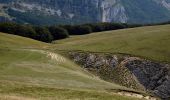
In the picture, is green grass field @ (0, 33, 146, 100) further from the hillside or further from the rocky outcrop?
the hillside

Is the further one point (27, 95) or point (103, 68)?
point (103, 68)

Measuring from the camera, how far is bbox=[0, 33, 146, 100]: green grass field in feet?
129

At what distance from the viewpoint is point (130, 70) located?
72562mm

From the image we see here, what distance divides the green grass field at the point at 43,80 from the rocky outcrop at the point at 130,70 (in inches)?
158

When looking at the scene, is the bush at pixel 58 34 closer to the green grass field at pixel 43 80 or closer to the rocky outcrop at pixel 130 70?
the rocky outcrop at pixel 130 70

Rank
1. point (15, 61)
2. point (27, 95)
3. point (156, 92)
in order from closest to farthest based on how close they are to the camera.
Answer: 1. point (27, 95)
2. point (15, 61)
3. point (156, 92)

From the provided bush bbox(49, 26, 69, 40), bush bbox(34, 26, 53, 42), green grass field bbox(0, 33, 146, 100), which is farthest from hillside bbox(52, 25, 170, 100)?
bush bbox(49, 26, 69, 40)

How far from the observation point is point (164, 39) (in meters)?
89.1

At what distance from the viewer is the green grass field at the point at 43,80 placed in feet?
129

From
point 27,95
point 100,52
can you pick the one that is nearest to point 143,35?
point 100,52

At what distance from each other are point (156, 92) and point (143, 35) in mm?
28872

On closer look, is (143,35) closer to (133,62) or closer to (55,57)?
(133,62)

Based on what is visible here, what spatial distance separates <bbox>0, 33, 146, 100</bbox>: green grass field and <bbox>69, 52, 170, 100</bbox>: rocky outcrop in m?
4.00

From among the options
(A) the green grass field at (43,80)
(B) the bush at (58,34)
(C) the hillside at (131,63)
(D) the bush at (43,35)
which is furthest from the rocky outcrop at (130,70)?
(B) the bush at (58,34)
